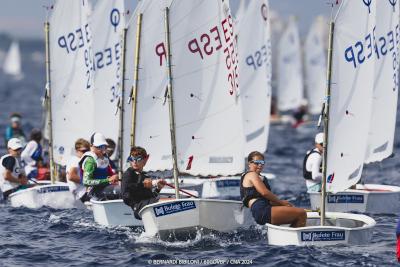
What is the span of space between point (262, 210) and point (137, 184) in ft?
7.31

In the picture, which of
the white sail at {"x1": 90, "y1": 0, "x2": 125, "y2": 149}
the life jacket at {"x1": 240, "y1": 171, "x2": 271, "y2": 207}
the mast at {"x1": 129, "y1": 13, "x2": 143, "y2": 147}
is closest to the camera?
the life jacket at {"x1": 240, "y1": 171, "x2": 271, "y2": 207}

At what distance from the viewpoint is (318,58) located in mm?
53531

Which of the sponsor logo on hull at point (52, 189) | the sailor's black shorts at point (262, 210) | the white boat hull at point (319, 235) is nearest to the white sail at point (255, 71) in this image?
the sponsor logo on hull at point (52, 189)

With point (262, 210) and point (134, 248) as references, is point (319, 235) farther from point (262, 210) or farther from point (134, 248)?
point (134, 248)

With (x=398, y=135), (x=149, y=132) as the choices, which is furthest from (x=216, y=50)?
(x=398, y=135)

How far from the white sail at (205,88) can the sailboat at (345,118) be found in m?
2.56

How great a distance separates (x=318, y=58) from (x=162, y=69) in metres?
36.3

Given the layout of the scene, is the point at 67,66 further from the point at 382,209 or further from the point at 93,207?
the point at 382,209

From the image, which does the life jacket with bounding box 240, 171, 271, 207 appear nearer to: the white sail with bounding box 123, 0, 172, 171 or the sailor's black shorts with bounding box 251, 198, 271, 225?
the sailor's black shorts with bounding box 251, 198, 271, 225

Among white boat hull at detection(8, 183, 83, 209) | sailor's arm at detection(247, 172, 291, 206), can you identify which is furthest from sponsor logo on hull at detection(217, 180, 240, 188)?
sailor's arm at detection(247, 172, 291, 206)

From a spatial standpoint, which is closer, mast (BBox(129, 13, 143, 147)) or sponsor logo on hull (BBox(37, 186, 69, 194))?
mast (BBox(129, 13, 143, 147))

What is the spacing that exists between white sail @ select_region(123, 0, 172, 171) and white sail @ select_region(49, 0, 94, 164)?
4.80 meters

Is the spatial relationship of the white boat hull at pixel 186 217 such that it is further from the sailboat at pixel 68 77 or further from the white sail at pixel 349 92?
the sailboat at pixel 68 77

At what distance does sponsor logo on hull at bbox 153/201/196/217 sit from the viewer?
1568cm
